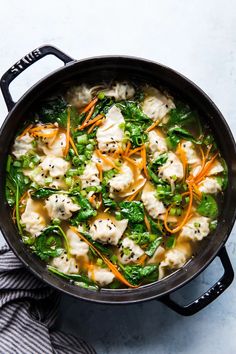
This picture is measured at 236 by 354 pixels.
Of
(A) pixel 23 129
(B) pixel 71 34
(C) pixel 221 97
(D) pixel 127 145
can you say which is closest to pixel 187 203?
(D) pixel 127 145

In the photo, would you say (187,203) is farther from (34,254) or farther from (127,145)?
(34,254)

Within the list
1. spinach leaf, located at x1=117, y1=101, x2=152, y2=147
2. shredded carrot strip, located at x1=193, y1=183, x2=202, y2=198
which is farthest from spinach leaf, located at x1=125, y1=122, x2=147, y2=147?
shredded carrot strip, located at x1=193, y1=183, x2=202, y2=198

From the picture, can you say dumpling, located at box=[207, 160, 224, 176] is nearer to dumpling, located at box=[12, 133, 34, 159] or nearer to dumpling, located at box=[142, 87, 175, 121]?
dumpling, located at box=[142, 87, 175, 121]

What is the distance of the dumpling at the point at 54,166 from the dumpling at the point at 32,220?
0.58 feet

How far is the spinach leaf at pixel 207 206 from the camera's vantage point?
10.2ft

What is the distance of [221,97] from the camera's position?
133 inches

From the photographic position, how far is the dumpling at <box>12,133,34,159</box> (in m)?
3.11

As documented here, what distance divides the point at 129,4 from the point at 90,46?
1.01ft

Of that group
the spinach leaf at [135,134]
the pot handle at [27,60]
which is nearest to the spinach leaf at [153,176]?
the spinach leaf at [135,134]

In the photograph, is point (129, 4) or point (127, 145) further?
point (129, 4)

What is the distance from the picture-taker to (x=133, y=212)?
3.09m

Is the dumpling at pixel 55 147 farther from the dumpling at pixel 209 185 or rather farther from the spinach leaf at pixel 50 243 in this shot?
the dumpling at pixel 209 185

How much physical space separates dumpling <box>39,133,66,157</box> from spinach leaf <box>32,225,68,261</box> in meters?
0.36

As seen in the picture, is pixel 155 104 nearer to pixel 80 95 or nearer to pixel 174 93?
pixel 174 93
